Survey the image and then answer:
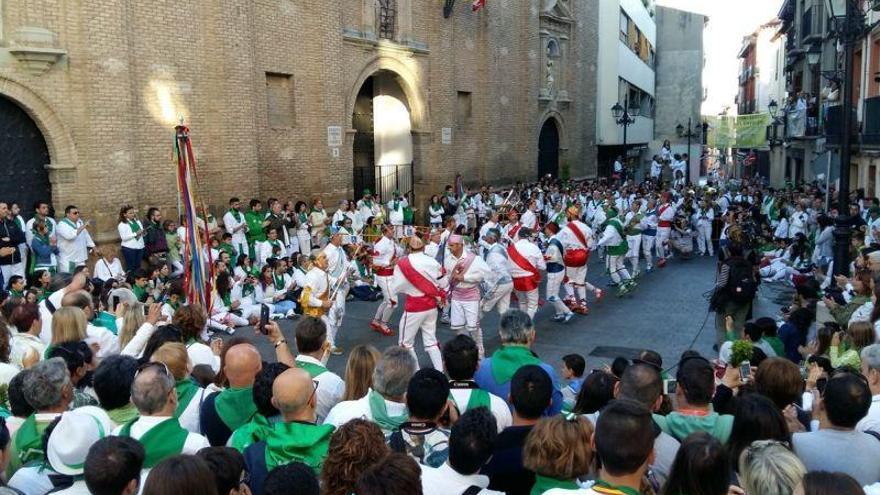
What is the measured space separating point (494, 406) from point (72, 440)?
2.48m

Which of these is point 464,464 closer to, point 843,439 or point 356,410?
point 356,410

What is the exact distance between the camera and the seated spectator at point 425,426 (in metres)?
4.37

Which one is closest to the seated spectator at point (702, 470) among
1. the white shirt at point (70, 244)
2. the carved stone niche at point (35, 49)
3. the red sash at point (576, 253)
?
the red sash at point (576, 253)

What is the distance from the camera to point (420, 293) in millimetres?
10391

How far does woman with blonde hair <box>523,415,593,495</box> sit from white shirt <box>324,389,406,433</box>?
3.96ft

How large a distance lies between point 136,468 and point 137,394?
0.93m

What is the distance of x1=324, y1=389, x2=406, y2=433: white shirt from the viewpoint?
4863 millimetres

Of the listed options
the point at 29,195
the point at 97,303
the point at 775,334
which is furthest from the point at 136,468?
the point at 29,195

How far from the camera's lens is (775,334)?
312 inches

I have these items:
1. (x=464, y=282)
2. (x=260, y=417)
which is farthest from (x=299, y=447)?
(x=464, y=282)

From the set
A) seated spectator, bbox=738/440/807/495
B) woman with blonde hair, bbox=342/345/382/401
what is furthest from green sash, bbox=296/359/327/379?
seated spectator, bbox=738/440/807/495

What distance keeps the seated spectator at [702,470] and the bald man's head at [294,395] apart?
6.43 ft

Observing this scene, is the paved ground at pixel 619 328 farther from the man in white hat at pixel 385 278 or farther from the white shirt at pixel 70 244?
the white shirt at pixel 70 244

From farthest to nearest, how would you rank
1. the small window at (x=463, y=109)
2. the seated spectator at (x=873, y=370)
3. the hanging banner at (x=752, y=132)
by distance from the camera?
1. the hanging banner at (x=752, y=132)
2. the small window at (x=463, y=109)
3. the seated spectator at (x=873, y=370)
